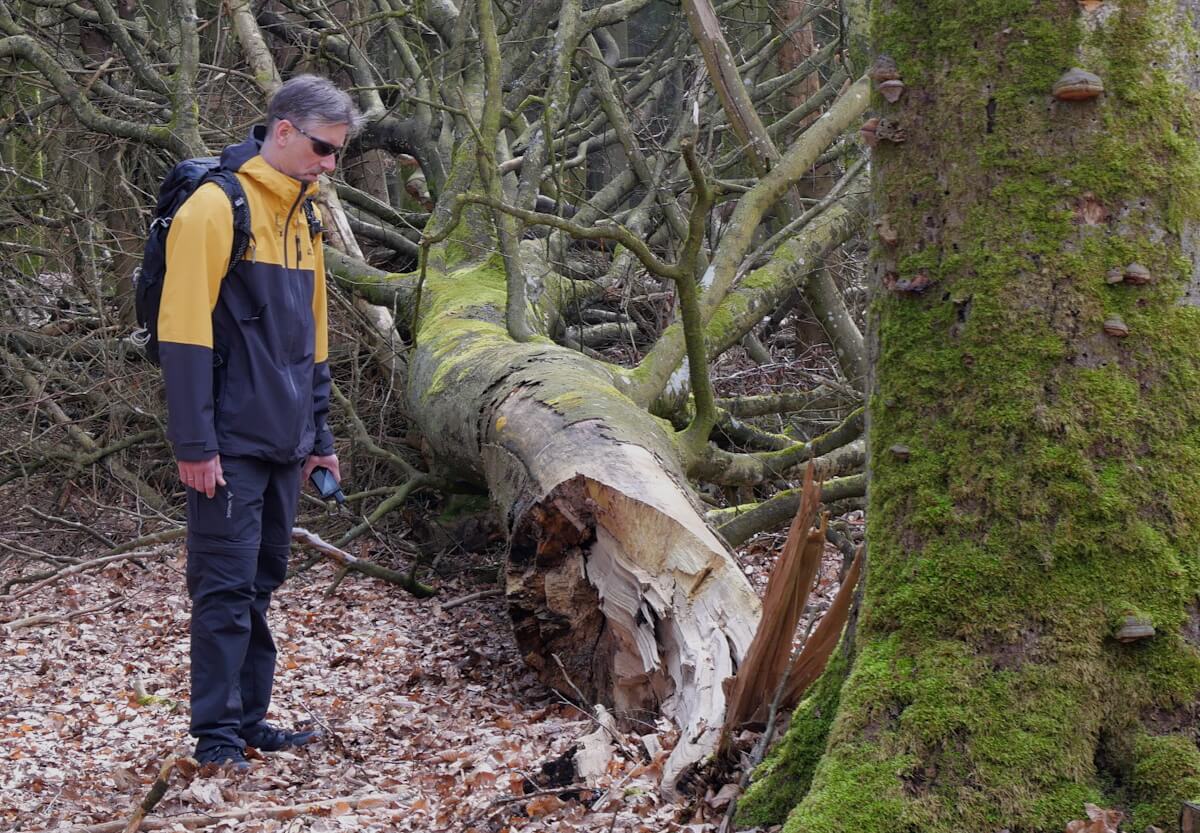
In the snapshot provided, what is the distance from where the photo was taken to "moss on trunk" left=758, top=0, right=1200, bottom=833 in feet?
6.70

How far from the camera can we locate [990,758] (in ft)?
6.70

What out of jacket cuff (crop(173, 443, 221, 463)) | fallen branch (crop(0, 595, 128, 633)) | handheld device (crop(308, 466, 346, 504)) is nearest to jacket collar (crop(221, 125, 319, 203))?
jacket cuff (crop(173, 443, 221, 463))

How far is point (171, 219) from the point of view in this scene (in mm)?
3859

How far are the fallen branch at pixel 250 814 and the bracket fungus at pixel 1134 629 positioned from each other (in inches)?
86.5

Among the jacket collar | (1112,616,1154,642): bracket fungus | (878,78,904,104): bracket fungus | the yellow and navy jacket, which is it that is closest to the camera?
(1112,616,1154,642): bracket fungus

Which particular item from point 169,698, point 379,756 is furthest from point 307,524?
point 379,756

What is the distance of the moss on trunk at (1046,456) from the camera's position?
2041mm

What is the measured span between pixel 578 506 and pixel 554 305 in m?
3.76

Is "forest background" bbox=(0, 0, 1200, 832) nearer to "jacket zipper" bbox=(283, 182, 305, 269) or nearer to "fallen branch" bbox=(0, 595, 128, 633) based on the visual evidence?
"fallen branch" bbox=(0, 595, 128, 633)

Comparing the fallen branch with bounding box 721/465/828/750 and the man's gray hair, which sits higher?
the man's gray hair

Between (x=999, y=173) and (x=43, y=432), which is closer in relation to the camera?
(x=999, y=173)

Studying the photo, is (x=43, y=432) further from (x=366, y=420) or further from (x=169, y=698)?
(x=169, y=698)

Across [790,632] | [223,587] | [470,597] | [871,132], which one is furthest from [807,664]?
[470,597]

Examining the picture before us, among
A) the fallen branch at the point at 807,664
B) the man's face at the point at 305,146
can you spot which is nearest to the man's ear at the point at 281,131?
the man's face at the point at 305,146
